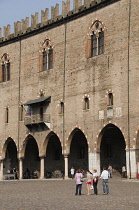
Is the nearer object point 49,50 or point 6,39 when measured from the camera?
point 49,50

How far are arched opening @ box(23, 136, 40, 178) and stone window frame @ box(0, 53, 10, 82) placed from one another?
22.7ft

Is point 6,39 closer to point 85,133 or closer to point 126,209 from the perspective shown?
point 85,133

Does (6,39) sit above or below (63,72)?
above

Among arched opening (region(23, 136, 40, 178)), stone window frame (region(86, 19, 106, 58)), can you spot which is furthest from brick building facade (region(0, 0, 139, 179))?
arched opening (region(23, 136, 40, 178))

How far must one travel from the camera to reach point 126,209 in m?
17.2

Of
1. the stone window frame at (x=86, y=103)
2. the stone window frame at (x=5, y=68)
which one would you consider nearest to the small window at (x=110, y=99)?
the stone window frame at (x=86, y=103)

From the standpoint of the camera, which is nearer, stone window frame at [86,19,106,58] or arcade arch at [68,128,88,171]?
stone window frame at [86,19,106,58]

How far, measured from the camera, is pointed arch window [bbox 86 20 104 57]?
4209 centimetres

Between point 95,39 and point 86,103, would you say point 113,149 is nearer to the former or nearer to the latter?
point 86,103

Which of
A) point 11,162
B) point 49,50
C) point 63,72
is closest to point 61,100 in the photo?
point 63,72

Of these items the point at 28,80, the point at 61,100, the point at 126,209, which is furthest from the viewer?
the point at 28,80

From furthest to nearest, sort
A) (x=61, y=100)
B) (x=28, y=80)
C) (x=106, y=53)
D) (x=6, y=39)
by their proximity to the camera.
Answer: (x=6, y=39) → (x=28, y=80) → (x=61, y=100) → (x=106, y=53)

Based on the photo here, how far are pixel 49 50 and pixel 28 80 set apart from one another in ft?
12.5

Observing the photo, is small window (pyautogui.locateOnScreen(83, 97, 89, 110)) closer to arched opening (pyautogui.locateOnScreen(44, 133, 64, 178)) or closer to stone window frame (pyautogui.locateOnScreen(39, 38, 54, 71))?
stone window frame (pyautogui.locateOnScreen(39, 38, 54, 71))
